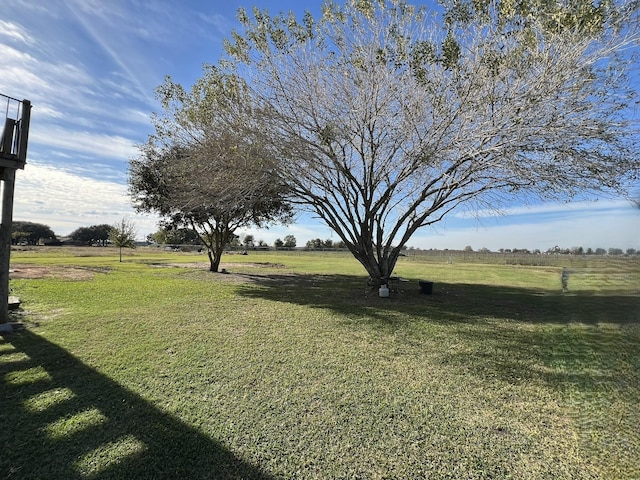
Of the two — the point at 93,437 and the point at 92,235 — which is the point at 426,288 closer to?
the point at 93,437

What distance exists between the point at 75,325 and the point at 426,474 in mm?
6540

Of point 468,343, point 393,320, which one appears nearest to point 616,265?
point 468,343

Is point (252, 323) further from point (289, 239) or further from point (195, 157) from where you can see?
point (289, 239)

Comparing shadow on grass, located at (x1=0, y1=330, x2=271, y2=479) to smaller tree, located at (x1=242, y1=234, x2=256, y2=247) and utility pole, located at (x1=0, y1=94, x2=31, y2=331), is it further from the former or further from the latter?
smaller tree, located at (x1=242, y1=234, x2=256, y2=247)

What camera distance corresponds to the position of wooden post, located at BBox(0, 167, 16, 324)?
226 inches

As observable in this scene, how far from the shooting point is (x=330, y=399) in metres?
3.55

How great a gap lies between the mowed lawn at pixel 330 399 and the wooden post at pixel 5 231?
0.72m

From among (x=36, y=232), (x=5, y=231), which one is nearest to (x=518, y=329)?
(x=5, y=231)

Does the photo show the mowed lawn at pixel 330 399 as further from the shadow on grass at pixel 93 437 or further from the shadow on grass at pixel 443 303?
the shadow on grass at pixel 443 303

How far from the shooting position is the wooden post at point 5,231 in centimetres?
574

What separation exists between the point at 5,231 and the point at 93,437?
16.0ft

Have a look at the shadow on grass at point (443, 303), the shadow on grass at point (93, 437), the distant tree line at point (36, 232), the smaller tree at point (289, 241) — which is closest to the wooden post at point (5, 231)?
the shadow on grass at point (93, 437)

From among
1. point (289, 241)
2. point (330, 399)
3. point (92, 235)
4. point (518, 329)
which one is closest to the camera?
point (330, 399)

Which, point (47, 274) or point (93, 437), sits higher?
point (47, 274)
